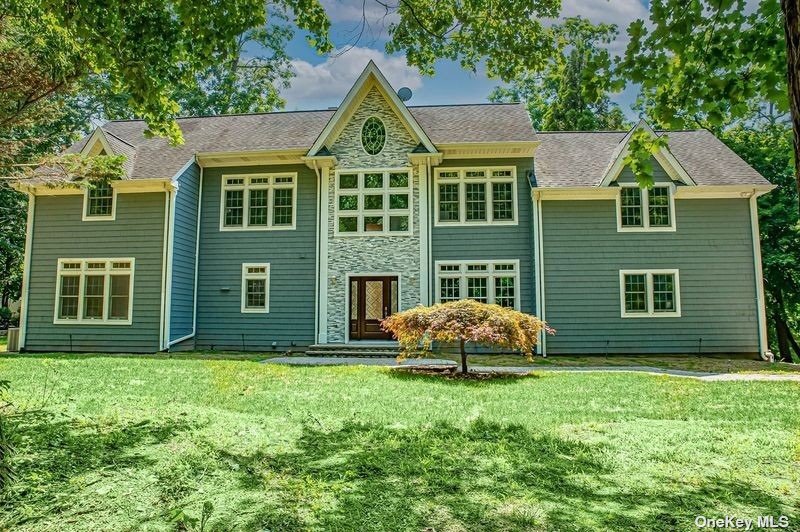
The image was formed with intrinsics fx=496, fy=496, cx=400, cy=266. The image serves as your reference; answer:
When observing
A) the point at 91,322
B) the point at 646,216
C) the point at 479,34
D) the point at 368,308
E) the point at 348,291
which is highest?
the point at 479,34

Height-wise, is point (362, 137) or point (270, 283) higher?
point (362, 137)

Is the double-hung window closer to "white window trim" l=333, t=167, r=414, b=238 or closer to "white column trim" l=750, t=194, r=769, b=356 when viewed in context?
"white window trim" l=333, t=167, r=414, b=238

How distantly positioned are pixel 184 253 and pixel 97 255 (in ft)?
8.50

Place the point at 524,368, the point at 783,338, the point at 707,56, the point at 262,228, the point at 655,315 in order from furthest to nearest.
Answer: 1. the point at 783,338
2. the point at 262,228
3. the point at 655,315
4. the point at 524,368
5. the point at 707,56

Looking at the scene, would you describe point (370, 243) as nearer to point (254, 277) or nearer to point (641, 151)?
point (254, 277)

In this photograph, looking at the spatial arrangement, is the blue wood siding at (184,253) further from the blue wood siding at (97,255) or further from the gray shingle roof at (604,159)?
the gray shingle roof at (604,159)

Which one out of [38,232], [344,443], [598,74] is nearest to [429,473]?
[344,443]

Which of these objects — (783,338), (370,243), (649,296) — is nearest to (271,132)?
(370,243)

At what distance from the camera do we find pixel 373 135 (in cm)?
1535

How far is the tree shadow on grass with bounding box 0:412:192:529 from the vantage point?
322cm

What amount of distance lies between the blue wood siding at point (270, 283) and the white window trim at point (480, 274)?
149 inches

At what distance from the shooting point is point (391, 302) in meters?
15.2

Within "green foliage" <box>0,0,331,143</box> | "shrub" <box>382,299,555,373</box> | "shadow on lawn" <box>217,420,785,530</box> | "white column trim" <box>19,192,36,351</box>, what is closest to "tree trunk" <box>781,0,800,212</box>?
"shadow on lawn" <box>217,420,785,530</box>

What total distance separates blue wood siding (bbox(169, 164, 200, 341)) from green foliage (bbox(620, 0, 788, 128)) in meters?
13.3
